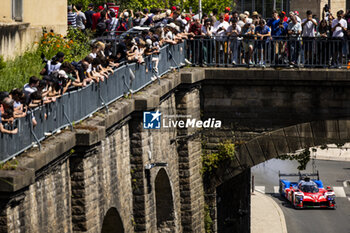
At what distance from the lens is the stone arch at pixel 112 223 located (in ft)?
68.7

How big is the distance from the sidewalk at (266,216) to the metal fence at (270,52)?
15794 millimetres

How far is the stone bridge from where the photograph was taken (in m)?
20.4

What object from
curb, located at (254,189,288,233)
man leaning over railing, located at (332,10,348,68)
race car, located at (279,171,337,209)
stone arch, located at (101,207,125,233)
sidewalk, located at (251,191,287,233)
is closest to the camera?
stone arch, located at (101,207,125,233)

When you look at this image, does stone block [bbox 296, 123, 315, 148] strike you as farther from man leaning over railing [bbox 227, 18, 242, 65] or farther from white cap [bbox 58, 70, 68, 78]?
white cap [bbox 58, 70, 68, 78]

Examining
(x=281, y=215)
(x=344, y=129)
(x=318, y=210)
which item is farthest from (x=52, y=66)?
(x=318, y=210)

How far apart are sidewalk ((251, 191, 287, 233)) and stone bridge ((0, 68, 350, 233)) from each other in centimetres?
970

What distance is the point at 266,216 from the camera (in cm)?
4600

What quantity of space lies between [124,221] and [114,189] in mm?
1374

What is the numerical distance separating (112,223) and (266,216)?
25.8 metres

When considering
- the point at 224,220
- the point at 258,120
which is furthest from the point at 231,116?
the point at 224,220

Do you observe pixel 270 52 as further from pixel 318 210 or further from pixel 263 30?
pixel 318 210

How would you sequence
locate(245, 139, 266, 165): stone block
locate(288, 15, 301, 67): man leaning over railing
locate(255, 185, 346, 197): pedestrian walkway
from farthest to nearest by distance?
1. locate(255, 185, 346, 197): pedestrian walkway
2. locate(245, 139, 266, 165): stone block
3. locate(288, 15, 301, 67): man leaning over railing

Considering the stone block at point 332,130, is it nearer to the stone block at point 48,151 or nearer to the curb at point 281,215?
the stone block at point 48,151

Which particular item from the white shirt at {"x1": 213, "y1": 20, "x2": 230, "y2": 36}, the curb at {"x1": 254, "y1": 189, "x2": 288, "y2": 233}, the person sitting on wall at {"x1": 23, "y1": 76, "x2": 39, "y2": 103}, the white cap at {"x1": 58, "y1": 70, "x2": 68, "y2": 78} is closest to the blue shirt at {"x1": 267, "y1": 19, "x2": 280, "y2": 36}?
the white shirt at {"x1": 213, "y1": 20, "x2": 230, "y2": 36}
